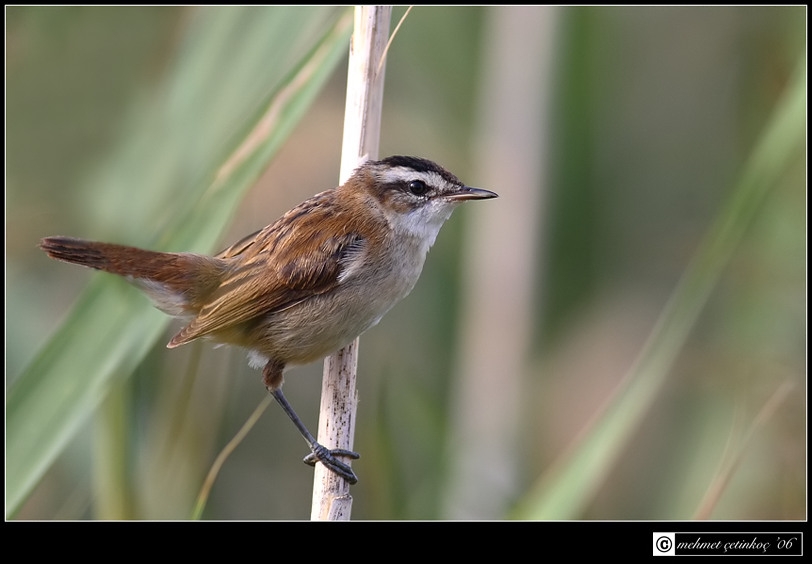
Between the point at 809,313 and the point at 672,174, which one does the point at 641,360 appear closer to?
the point at 809,313

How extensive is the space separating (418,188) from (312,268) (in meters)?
0.56

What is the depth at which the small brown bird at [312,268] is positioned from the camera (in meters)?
3.04

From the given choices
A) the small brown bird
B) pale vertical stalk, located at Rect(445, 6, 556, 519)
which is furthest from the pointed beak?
pale vertical stalk, located at Rect(445, 6, 556, 519)

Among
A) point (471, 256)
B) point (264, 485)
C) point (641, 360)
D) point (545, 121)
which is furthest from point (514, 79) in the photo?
point (264, 485)

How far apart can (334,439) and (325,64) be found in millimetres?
1370

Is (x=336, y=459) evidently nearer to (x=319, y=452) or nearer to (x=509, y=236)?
(x=319, y=452)

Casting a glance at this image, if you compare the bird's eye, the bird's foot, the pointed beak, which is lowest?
the bird's foot

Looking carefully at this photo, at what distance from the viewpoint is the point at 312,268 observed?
3113mm

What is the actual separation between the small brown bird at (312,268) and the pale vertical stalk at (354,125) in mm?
129

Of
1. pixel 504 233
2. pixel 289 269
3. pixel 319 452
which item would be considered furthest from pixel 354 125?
pixel 504 233

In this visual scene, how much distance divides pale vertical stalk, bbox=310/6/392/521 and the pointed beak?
43 centimetres

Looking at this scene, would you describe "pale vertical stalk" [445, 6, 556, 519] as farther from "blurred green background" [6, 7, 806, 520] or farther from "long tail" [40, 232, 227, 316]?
"long tail" [40, 232, 227, 316]

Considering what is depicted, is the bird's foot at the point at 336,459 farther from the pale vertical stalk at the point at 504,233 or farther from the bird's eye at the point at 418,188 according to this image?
the bird's eye at the point at 418,188

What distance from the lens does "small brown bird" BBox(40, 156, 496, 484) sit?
9.96 ft
